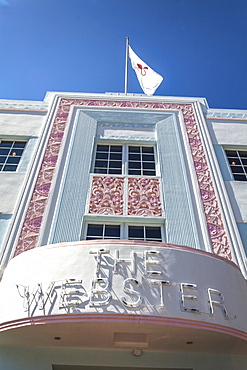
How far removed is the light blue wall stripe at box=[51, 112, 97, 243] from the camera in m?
8.59

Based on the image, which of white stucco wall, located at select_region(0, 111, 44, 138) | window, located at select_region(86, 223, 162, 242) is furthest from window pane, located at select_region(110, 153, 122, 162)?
window, located at select_region(86, 223, 162, 242)

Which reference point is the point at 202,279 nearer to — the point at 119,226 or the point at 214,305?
the point at 214,305

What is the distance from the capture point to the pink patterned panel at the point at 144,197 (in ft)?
30.5

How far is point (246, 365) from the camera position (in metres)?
6.69

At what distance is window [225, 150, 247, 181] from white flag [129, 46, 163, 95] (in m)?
4.93

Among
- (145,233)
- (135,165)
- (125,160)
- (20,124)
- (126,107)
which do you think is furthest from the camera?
(126,107)

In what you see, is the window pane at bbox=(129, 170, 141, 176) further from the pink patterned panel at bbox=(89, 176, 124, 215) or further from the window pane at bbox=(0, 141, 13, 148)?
the window pane at bbox=(0, 141, 13, 148)

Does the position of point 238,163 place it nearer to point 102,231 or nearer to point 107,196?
point 107,196

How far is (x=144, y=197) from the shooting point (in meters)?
9.70

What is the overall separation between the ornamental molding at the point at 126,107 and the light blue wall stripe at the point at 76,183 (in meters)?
0.51

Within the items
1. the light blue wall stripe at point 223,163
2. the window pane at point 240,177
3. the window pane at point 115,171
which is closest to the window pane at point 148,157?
the window pane at point 115,171

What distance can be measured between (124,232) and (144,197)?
137 cm

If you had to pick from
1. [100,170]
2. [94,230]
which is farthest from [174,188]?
[94,230]

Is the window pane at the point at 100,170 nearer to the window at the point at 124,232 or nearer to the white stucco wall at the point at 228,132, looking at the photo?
the window at the point at 124,232
